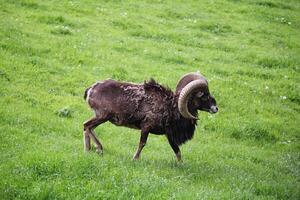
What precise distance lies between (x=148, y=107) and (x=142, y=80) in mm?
7167

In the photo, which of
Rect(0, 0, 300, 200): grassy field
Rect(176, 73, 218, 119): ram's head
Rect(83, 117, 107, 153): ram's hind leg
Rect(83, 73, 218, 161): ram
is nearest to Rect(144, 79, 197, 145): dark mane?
Rect(83, 73, 218, 161): ram

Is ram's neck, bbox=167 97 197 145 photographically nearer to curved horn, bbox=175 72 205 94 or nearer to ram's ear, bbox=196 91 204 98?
ram's ear, bbox=196 91 204 98

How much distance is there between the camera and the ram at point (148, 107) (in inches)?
560

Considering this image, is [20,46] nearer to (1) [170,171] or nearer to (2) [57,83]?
(2) [57,83]

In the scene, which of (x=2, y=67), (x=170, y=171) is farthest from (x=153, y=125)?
(x=2, y=67)

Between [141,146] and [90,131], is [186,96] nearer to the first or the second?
[141,146]

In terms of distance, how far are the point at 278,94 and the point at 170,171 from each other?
11221 millimetres

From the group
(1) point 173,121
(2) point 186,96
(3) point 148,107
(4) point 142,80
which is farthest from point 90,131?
(4) point 142,80

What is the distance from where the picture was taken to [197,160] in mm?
15328

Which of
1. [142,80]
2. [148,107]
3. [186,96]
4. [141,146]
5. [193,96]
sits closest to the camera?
[141,146]

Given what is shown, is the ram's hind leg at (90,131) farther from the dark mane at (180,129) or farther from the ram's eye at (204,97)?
the ram's eye at (204,97)

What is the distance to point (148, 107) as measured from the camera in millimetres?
14359

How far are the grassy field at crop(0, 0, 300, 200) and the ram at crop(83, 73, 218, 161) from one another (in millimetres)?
750

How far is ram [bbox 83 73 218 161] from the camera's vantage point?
14.2 metres
